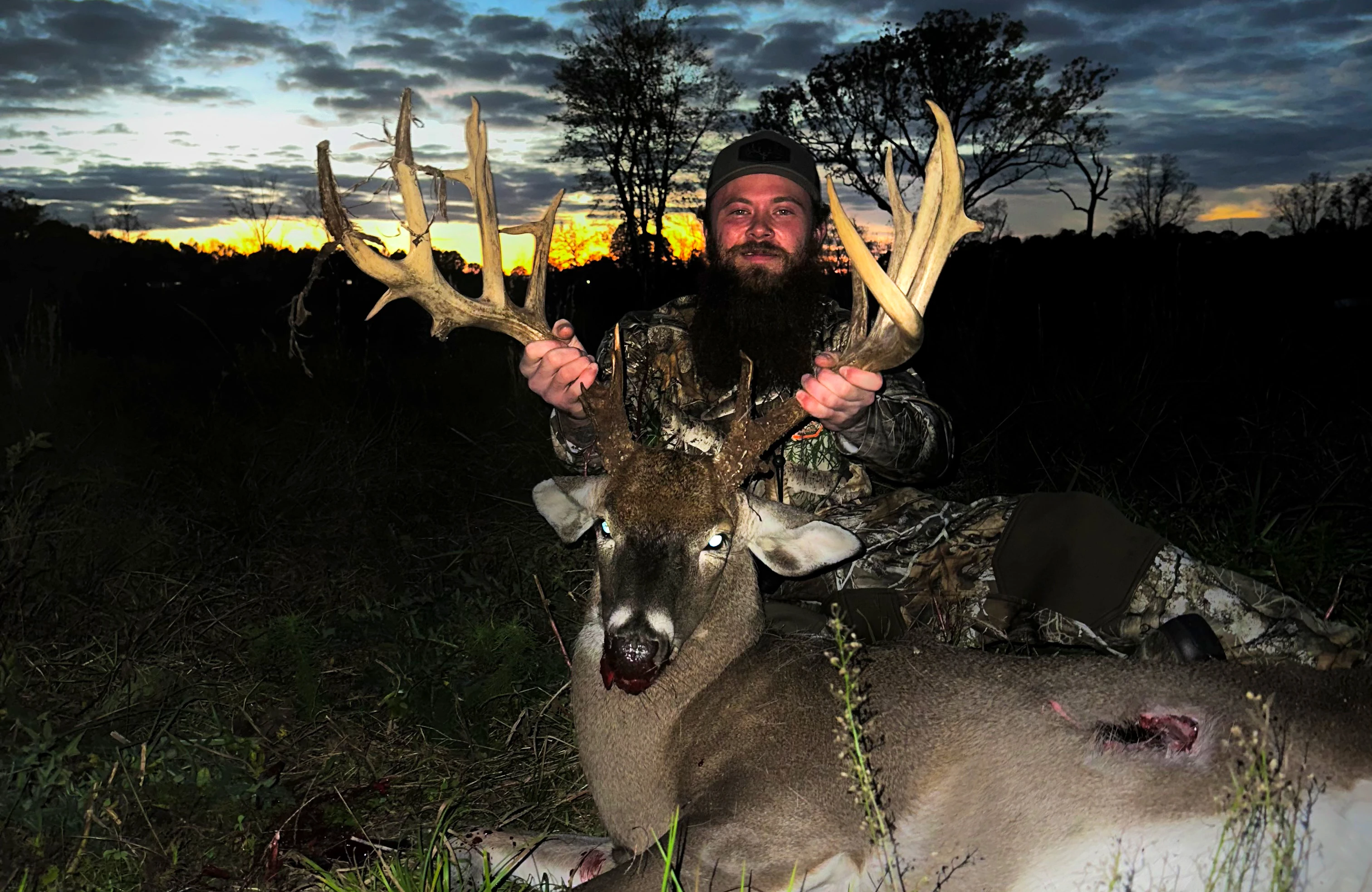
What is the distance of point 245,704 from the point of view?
379cm

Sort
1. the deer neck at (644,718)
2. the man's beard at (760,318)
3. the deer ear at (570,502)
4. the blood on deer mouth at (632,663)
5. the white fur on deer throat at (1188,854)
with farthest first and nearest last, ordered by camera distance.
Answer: the man's beard at (760,318) → the deer ear at (570,502) → the deer neck at (644,718) → the blood on deer mouth at (632,663) → the white fur on deer throat at (1188,854)

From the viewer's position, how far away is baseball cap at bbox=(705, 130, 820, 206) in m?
4.91

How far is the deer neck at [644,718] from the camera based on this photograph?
2865 mm

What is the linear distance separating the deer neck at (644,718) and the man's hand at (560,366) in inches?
28.8

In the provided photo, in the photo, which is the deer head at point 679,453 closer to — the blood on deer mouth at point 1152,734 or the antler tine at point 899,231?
the antler tine at point 899,231

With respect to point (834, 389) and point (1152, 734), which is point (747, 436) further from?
point (1152, 734)

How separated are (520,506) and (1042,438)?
3.42 metres

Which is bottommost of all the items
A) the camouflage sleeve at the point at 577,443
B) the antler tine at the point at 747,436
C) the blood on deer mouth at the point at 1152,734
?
the blood on deer mouth at the point at 1152,734

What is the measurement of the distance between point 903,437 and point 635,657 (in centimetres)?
169

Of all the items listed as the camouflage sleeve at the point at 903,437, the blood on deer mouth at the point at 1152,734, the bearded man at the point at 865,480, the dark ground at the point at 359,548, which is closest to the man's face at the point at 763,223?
the bearded man at the point at 865,480

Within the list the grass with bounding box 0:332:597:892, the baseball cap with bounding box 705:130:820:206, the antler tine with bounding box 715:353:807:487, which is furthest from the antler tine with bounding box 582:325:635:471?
the baseball cap with bounding box 705:130:820:206

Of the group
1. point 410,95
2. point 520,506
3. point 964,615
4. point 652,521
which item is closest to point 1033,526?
point 964,615

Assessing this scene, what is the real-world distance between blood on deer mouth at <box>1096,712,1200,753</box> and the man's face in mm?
2887

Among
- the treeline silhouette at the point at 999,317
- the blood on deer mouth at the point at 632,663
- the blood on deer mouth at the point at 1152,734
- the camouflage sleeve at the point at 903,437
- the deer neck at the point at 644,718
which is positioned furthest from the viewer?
the treeline silhouette at the point at 999,317
